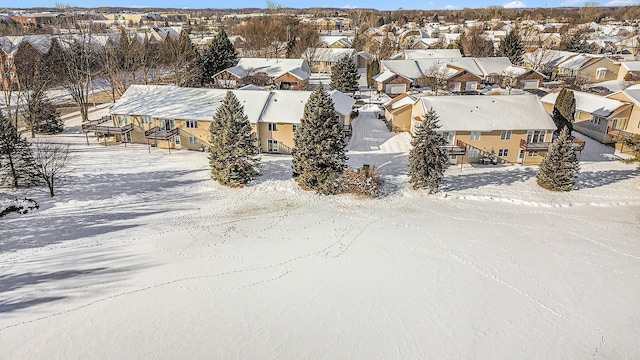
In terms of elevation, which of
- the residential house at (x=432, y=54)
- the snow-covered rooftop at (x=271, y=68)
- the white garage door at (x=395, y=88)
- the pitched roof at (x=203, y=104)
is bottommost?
the white garage door at (x=395, y=88)

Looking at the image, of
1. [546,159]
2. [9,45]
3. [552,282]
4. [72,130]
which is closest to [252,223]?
[552,282]

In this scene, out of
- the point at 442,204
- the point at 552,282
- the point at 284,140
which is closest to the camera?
the point at 552,282

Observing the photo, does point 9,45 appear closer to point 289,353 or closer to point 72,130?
point 72,130

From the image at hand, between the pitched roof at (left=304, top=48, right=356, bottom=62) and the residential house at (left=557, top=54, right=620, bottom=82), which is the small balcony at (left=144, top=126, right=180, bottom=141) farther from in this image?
the residential house at (left=557, top=54, right=620, bottom=82)

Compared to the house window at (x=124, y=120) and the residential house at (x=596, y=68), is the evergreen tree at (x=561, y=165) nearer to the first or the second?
the house window at (x=124, y=120)

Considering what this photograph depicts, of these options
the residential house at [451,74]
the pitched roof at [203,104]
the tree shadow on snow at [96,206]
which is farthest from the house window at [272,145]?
the residential house at [451,74]

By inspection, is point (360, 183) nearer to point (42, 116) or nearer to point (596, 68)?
point (42, 116)

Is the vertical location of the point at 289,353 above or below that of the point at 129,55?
below

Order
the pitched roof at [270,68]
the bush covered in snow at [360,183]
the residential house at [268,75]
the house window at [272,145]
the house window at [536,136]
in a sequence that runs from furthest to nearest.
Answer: the pitched roof at [270,68]
the residential house at [268,75]
the house window at [272,145]
the house window at [536,136]
the bush covered in snow at [360,183]
